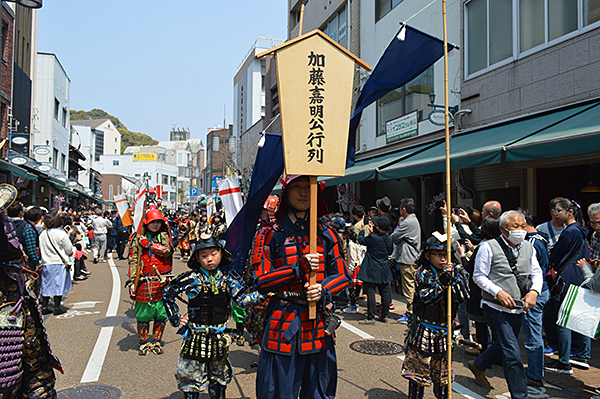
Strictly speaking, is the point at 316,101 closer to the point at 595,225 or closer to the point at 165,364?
the point at 595,225

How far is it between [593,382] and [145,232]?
19.4ft

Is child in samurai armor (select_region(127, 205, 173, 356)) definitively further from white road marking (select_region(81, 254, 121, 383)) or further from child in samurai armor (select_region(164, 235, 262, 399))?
child in samurai armor (select_region(164, 235, 262, 399))

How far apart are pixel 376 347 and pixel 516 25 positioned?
790cm

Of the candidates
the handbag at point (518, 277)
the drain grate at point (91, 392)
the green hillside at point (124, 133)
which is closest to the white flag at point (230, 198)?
the drain grate at point (91, 392)

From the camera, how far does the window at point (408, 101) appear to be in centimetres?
1330

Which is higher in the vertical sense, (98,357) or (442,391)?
(442,391)

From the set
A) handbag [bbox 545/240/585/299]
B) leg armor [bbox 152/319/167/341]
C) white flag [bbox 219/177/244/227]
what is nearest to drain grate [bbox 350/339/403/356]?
handbag [bbox 545/240/585/299]

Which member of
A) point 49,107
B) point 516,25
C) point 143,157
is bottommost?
point 516,25

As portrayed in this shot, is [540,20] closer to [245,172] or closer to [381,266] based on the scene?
[381,266]

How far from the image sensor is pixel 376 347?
20.9 feet

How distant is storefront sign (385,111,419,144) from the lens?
13680 millimetres

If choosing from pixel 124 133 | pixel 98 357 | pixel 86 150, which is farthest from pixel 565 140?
pixel 124 133

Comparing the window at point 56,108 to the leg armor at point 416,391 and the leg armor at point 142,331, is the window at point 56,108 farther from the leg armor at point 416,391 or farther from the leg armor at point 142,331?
the leg armor at point 416,391

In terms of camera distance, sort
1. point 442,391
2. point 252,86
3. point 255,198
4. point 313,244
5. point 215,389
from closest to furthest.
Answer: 1. point 313,244
2. point 255,198
3. point 215,389
4. point 442,391
5. point 252,86
